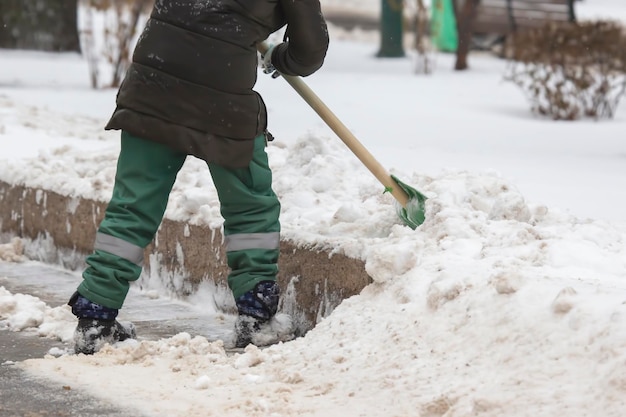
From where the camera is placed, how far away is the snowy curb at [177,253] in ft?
15.0

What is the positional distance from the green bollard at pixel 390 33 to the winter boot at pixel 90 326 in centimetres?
1380

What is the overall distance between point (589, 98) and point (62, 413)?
9.36 m

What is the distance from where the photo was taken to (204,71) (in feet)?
13.6

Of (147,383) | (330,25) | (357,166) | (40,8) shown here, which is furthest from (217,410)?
(330,25)

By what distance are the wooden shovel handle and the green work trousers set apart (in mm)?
260

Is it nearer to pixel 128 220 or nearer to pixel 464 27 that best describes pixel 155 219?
pixel 128 220

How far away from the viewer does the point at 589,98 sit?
39.8ft

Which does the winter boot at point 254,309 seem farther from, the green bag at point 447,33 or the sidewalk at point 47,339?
the green bag at point 447,33

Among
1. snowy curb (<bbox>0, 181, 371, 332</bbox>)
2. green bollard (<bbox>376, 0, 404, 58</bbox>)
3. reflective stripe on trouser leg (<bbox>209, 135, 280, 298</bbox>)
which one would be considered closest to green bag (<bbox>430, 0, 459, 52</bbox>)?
green bollard (<bbox>376, 0, 404, 58</bbox>)

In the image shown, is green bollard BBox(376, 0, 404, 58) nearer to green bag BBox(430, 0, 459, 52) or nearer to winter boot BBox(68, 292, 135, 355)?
green bag BBox(430, 0, 459, 52)

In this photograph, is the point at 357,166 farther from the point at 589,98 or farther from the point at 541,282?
the point at 589,98

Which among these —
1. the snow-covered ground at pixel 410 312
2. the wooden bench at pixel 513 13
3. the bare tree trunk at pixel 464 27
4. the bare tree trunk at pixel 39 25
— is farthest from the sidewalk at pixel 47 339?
the wooden bench at pixel 513 13

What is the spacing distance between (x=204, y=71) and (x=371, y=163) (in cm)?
80

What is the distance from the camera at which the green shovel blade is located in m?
4.68
